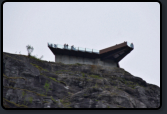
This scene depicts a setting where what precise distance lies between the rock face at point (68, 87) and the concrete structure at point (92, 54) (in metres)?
5.64

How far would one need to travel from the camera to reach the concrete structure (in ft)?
143

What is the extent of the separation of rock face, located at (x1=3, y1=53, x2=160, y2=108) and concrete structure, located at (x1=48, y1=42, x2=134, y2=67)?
5644 millimetres

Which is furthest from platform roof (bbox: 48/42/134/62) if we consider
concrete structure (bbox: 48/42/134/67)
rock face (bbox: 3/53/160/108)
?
rock face (bbox: 3/53/160/108)

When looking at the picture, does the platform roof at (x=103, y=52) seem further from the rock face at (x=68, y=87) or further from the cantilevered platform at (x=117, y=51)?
the rock face at (x=68, y=87)

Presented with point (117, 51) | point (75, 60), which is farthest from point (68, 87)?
point (117, 51)

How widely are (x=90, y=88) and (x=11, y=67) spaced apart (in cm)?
1077

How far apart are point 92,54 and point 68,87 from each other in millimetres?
15306

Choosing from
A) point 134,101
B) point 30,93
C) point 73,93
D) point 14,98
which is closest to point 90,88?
point 73,93

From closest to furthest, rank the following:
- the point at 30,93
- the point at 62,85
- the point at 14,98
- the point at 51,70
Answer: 1. the point at 14,98
2. the point at 30,93
3. the point at 62,85
4. the point at 51,70

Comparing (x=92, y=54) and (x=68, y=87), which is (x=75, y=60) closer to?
(x=92, y=54)

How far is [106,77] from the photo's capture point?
37.7m

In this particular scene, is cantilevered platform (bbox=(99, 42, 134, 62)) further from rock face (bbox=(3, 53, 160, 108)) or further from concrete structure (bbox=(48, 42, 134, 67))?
rock face (bbox=(3, 53, 160, 108))

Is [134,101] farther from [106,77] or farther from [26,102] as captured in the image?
[26,102]

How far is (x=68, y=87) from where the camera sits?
3156cm
